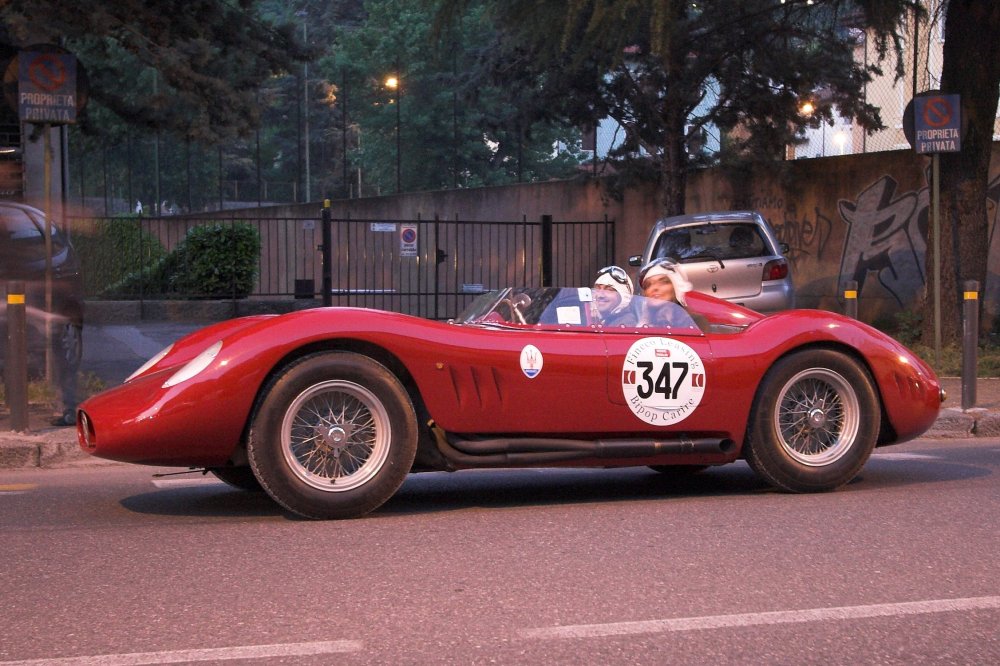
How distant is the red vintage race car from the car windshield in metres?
0.01

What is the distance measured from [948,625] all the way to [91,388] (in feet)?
26.3

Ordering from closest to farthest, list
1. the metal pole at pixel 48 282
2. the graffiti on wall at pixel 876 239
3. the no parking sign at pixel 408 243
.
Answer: the metal pole at pixel 48 282 → the graffiti on wall at pixel 876 239 → the no parking sign at pixel 408 243

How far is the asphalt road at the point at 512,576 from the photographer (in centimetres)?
388

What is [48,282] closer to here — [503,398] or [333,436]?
[333,436]

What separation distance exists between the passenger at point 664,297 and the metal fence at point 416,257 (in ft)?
38.6

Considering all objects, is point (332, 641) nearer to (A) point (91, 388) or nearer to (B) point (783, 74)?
(A) point (91, 388)

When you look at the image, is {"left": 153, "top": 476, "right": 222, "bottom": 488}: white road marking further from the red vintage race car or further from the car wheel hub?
the car wheel hub

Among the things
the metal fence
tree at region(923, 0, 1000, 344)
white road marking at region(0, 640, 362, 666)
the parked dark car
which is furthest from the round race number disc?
the metal fence

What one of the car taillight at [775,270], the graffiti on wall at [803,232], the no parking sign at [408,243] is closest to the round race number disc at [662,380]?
the car taillight at [775,270]

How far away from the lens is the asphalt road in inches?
153

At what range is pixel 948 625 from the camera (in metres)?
4.12

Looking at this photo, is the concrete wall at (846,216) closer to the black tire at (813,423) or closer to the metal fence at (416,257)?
the metal fence at (416,257)

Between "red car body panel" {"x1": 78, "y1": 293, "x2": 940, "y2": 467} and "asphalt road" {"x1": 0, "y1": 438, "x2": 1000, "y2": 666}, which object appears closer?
"asphalt road" {"x1": 0, "y1": 438, "x2": 1000, "y2": 666}

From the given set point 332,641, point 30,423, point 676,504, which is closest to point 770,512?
point 676,504
